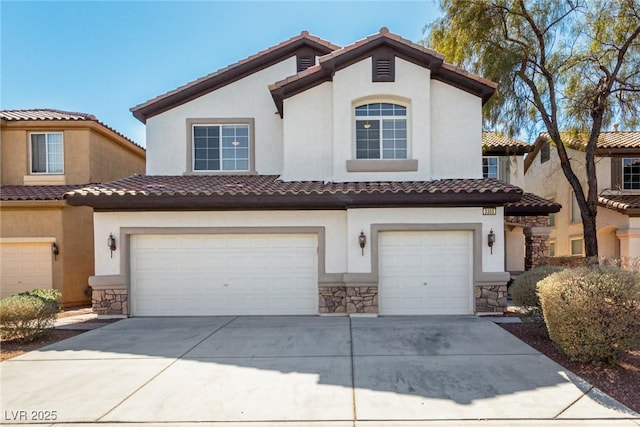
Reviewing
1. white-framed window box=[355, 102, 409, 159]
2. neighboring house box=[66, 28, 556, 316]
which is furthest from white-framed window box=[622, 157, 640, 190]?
white-framed window box=[355, 102, 409, 159]

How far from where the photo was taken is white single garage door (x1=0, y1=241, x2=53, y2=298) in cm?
1246

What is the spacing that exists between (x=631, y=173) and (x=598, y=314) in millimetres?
15705

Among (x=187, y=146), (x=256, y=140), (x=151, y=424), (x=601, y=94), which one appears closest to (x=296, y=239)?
(x=256, y=140)

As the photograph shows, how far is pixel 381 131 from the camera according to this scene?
35.5 feet

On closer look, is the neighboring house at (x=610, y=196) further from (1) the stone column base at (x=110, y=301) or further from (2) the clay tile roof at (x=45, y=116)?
(2) the clay tile roof at (x=45, y=116)

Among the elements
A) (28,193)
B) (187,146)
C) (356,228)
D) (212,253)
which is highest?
(187,146)

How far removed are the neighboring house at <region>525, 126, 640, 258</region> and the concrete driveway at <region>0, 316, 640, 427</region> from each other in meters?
10.6

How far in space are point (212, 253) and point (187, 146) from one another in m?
4.31

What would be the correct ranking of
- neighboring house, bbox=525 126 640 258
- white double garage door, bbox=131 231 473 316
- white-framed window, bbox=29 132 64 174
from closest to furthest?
white double garage door, bbox=131 231 473 316, white-framed window, bbox=29 132 64 174, neighboring house, bbox=525 126 640 258

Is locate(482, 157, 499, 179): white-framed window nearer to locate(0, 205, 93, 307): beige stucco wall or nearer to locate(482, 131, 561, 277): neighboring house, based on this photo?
locate(482, 131, 561, 277): neighboring house

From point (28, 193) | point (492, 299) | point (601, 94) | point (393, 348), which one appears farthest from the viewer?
point (28, 193)

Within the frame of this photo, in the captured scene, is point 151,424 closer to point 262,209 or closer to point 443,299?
point 262,209

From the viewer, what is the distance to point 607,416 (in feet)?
15.0

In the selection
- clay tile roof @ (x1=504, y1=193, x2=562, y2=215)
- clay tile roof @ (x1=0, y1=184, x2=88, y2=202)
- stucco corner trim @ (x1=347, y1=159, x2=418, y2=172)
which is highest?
stucco corner trim @ (x1=347, y1=159, x2=418, y2=172)
